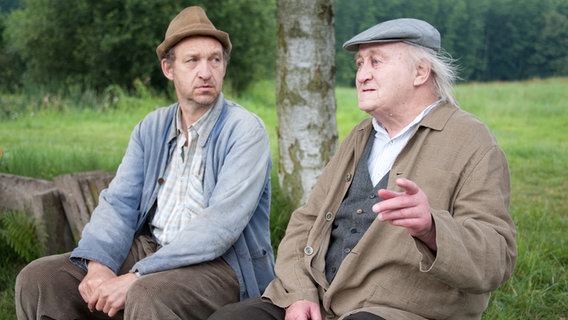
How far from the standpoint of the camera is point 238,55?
23.7m

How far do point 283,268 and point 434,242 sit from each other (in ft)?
3.07

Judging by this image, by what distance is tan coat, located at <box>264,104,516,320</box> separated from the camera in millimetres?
2275

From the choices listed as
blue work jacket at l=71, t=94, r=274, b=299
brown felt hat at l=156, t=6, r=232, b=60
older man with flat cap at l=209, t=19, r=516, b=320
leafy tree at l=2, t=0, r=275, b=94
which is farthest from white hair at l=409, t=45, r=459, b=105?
leafy tree at l=2, t=0, r=275, b=94

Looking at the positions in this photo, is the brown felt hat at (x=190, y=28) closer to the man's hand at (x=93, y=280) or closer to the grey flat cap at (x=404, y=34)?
the grey flat cap at (x=404, y=34)

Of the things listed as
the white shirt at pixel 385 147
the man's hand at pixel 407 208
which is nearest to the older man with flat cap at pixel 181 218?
the white shirt at pixel 385 147

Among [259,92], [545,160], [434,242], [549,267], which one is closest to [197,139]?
[434,242]

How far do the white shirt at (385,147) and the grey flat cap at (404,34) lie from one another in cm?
25

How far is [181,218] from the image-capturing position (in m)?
3.45

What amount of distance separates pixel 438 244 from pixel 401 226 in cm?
17

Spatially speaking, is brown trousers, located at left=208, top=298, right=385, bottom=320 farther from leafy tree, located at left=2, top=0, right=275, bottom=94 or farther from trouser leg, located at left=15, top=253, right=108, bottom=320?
leafy tree, located at left=2, top=0, right=275, bottom=94

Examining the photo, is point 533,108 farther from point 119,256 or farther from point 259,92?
point 119,256

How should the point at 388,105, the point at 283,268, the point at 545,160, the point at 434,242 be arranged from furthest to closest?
the point at 545,160
the point at 283,268
the point at 388,105
the point at 434,242

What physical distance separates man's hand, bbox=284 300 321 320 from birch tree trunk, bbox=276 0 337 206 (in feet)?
8.34

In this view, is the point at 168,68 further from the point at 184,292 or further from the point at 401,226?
the point at 401,226
